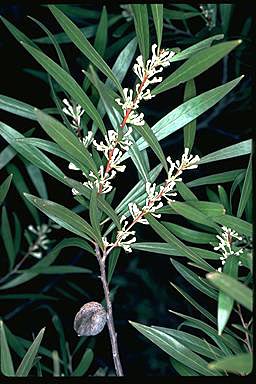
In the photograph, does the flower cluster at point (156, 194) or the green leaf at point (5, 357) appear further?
the flower cluster at point (156, 194)

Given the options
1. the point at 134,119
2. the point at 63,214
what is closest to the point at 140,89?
the point at 134,119

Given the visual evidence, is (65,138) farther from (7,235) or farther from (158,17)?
(7,235)

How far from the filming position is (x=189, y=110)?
614mm

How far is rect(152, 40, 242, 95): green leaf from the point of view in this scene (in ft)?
1.64

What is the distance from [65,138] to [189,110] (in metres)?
0.13

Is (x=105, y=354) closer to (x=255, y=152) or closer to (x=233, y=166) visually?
(x=233, y=166)

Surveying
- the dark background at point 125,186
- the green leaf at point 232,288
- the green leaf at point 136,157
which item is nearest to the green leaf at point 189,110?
the green leaf at point 136,157

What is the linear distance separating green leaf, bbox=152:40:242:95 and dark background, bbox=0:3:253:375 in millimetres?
521

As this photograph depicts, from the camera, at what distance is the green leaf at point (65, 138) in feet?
1.64

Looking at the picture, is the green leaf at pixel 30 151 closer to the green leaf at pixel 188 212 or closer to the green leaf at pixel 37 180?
the green leaf at pixel 188 212

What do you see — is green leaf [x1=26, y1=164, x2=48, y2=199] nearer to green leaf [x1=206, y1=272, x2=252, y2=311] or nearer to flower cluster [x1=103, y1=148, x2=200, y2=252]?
flower cluster [x1=103, y1=148, x2=200, y2=252]

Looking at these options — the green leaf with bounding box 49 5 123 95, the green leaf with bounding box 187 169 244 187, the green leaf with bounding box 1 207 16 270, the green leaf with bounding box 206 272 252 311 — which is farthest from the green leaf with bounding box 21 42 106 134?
the green leaf with bounding box 1 207 16 270

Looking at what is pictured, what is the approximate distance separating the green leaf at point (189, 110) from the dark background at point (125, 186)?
471mm

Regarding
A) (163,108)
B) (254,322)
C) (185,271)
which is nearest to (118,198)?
(163,108)
